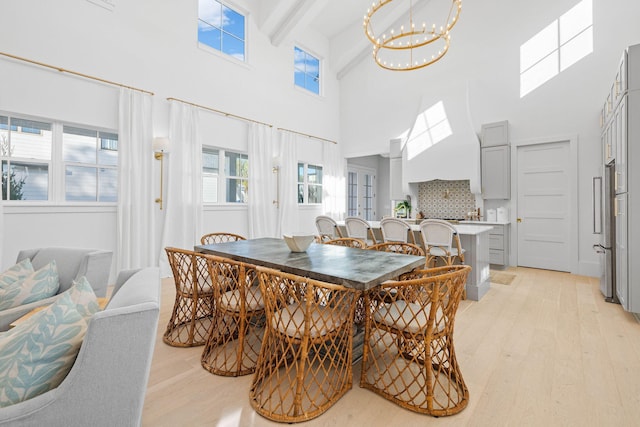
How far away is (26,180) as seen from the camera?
351 cm

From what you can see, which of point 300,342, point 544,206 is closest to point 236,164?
point 300,342

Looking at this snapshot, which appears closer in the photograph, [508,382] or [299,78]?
[508,382]

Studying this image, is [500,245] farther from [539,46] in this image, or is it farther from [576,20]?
[576,20]

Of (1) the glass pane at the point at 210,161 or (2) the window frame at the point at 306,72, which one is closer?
(1) the glass pane at the point at 210,161

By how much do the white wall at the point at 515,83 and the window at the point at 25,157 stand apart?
228 inches

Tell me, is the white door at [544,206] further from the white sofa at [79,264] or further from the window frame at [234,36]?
the white sofa at [79,264]

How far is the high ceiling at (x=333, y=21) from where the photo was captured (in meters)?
5.66

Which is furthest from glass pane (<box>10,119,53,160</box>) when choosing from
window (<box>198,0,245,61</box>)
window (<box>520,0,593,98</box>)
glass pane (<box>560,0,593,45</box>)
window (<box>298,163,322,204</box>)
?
glass pane (<box>560,0,593,45</box>)

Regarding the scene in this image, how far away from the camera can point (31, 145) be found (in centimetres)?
353

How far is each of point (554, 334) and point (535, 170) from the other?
3497 mm

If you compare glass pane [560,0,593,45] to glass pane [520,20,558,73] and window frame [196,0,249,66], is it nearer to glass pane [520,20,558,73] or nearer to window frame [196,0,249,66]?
glass pane [520,20,558,73]

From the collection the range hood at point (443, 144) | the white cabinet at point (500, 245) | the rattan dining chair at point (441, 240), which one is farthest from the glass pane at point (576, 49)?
the rattan dining chair at point (441, 240)

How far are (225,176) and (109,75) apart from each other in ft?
7.03

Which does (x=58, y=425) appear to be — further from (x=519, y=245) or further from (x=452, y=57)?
(x=452, y=57)
